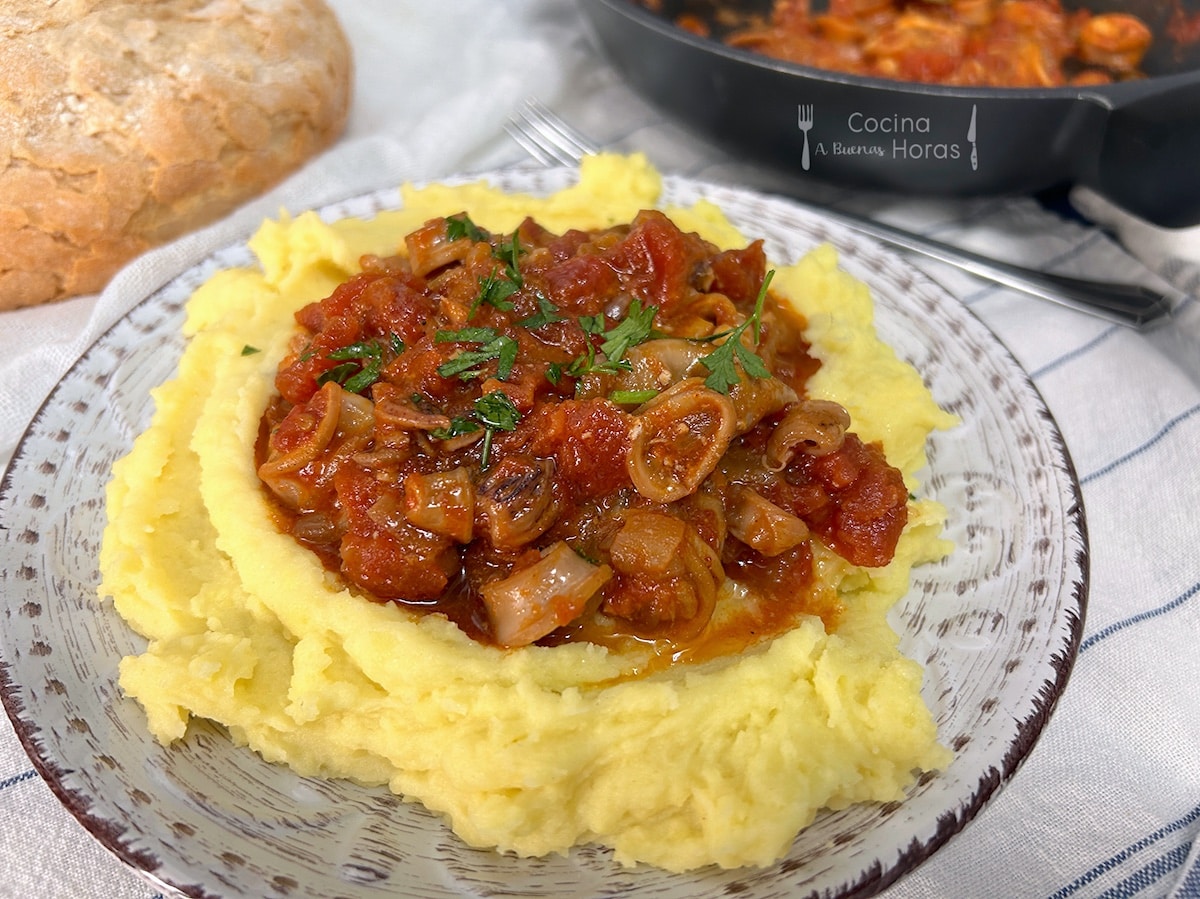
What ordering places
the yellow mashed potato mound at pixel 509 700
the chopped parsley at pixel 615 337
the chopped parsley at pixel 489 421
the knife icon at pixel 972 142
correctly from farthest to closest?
the knife icon at pixel 972 142 < the chopped parsley at pixel 615 337 < the chopped parsley at pixel 489 421 < the yellow mashed potato mound at pixel 509 700

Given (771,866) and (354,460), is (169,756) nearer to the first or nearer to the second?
(354,460)

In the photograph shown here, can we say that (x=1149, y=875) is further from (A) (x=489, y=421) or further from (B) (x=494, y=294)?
(B) (x=494, y=294)

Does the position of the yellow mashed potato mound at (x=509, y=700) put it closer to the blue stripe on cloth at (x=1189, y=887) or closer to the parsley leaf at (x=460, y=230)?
the blue stripe on cloth at (x=1189, y=887)

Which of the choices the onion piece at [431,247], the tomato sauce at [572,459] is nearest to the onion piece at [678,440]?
the tomato sauce at [572,459]

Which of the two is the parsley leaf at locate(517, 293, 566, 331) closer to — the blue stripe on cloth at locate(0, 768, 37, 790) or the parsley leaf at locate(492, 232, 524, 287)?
the parsley leaf at locate(492, 232, 524, 287)

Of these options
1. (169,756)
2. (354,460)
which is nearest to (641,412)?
(354,460)
